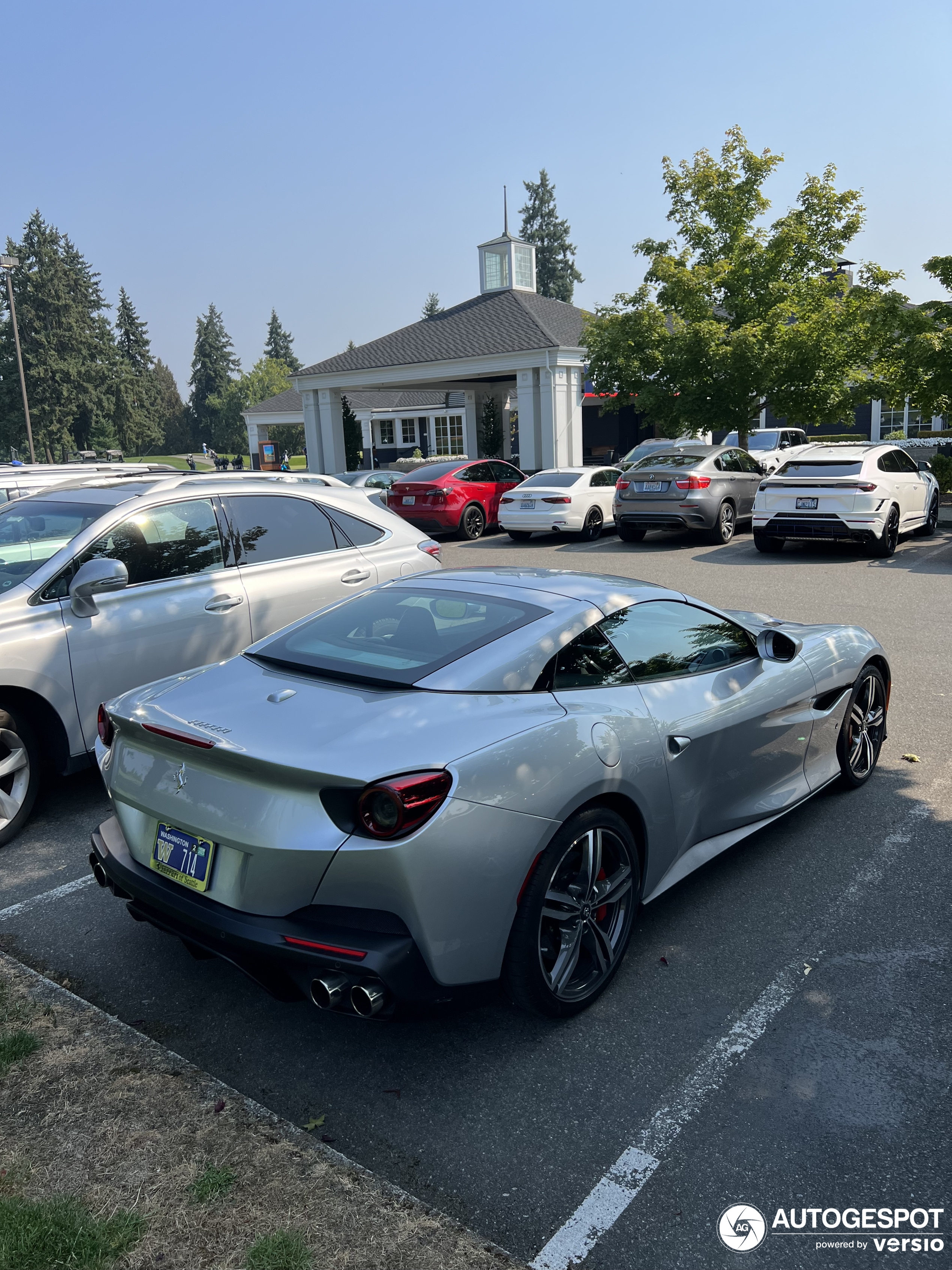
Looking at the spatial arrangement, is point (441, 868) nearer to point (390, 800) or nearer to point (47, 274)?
point (390, 800)

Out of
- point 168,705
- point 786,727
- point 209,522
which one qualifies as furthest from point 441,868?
point 209,522

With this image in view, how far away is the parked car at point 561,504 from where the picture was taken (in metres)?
17.3

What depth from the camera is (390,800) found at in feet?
9.07

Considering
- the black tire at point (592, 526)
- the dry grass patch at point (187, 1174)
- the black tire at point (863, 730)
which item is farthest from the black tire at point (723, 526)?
the dry grass patch at point (187, 1174)

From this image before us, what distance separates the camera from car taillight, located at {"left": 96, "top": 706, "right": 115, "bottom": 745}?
3581 mm

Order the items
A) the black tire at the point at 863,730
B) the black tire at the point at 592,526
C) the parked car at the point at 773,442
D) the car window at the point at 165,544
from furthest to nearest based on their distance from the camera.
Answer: the parked car at the point at 773,442, the black tire at the point at 592,526, the car window at the point at 165,544, the black tire at the point at 863,730

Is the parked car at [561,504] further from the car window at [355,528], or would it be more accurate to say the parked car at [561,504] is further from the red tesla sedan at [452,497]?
the car window at [355,528]

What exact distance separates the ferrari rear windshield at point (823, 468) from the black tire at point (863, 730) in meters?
9.65

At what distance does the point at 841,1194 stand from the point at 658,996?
101 cm

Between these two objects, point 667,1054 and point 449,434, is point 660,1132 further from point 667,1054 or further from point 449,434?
point 449,434

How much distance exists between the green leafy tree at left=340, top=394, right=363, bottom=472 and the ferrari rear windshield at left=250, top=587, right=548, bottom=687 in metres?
34.1

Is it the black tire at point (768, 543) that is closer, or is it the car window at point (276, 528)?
the car window at point (276, 528)

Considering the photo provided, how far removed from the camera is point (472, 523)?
61.4 feet

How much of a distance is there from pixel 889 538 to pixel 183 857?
44.2 feet
